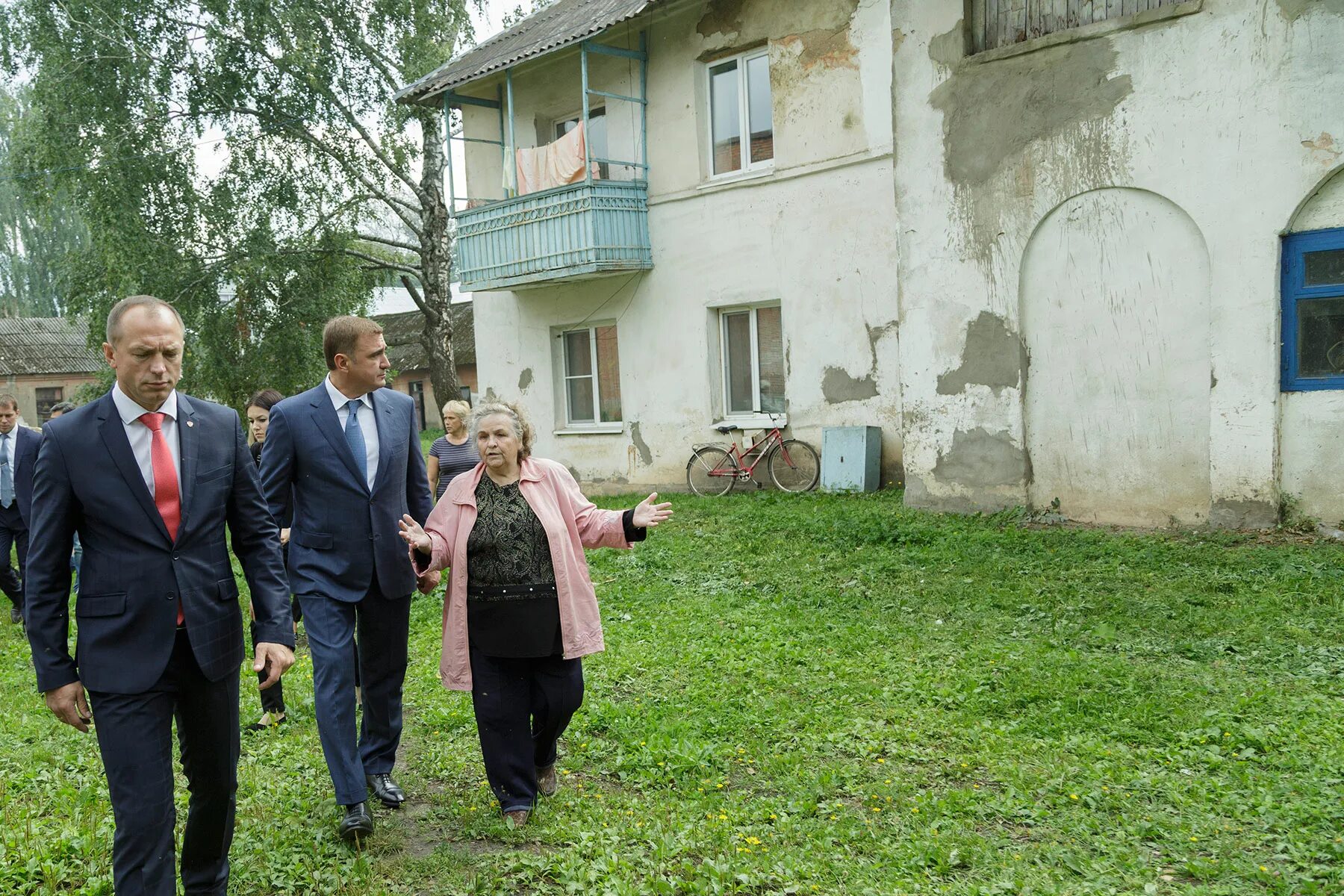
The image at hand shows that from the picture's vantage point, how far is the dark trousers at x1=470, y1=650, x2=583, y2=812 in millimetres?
4668

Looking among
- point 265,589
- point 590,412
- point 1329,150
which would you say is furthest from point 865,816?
point 590,412

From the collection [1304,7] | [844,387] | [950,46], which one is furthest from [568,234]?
[1304,7]

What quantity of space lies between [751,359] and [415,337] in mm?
27024

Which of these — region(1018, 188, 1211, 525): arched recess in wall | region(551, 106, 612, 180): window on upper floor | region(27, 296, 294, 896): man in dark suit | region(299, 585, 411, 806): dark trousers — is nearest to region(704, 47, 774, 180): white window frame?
region(551, 106, 612, 180): window on upper floor

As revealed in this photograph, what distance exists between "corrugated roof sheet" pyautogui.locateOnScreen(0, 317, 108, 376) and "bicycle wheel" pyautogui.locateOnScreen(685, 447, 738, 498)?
35.4 m

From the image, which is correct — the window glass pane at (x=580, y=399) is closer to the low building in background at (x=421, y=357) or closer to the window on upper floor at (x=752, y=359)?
the window on upper floor at (x=752, y=359)

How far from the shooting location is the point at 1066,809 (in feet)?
14.7

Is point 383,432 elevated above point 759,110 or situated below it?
below

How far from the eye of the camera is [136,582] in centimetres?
336

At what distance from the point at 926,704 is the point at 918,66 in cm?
759

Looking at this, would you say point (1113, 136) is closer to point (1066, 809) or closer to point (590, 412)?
point (1066, 809)

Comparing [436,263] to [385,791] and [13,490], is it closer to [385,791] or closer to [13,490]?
[13,490]

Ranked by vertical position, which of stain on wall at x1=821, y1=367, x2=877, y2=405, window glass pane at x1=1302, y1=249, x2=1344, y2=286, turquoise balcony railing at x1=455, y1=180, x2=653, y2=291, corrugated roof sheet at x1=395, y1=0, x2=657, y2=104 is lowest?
stain on wall at x1=821, y1=367, x2=877, y2=405

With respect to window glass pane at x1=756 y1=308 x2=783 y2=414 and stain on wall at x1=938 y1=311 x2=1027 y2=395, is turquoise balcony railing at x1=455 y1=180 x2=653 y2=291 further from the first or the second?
stain on wall at x1=938 y1=311 x2=1027 y2=395
